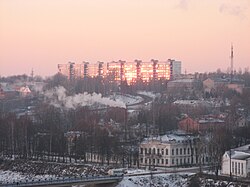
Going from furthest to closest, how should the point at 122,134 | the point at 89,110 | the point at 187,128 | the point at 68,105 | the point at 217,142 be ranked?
the point at 68,105, the point at 89,110, the point at 187,128, the point at 122,134, the point at 217,142

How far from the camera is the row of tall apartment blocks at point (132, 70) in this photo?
1679 inches

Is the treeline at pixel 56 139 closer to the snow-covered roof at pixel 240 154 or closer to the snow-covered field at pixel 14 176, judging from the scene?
the snow-covered field at pixel 14 176

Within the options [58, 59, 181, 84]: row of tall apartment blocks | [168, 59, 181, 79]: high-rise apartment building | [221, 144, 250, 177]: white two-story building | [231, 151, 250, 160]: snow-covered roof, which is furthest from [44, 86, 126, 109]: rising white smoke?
[221, 144, 250, 177]: white two-story building

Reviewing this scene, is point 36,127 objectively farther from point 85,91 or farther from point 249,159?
point 85,91

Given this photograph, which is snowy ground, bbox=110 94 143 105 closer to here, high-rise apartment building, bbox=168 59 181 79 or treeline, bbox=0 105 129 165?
treeline, bbox=0 105 129 165

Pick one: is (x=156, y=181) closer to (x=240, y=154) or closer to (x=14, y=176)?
(x=240, y=154)

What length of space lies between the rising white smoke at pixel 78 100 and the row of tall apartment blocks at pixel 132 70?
10295 millimetres

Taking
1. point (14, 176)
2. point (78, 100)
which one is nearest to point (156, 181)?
point (14, 176)

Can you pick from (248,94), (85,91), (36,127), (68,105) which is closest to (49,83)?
(85,91)

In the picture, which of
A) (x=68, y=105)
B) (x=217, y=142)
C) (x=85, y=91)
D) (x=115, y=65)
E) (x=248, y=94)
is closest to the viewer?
(x=217, y=142)

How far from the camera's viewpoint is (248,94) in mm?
30656

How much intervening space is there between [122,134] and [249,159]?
6.69m

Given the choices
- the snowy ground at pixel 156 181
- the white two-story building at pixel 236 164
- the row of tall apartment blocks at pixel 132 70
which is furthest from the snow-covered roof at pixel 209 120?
the row of tall apartment blocks at pixel 132 70

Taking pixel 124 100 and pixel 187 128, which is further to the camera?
pixel 124 100
